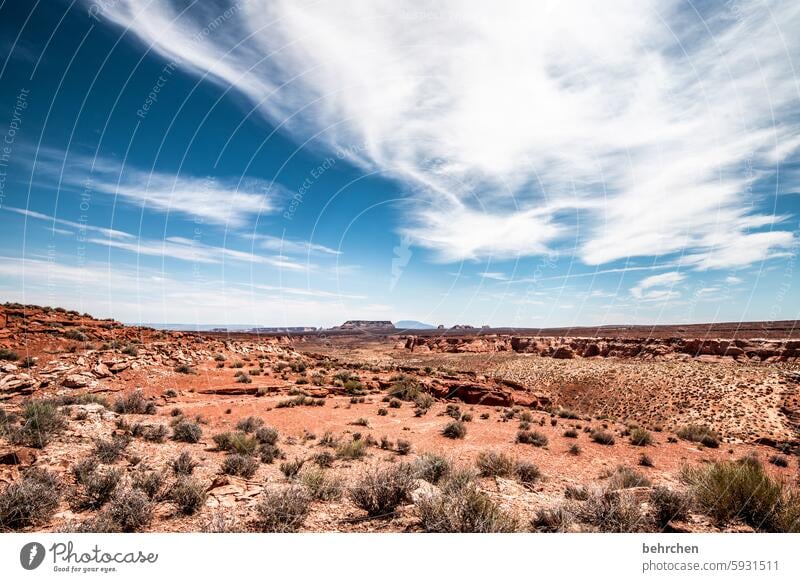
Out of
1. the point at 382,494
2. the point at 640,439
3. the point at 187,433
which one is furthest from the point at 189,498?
the point at 640,439

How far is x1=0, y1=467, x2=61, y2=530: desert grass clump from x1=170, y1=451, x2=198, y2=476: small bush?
240cm

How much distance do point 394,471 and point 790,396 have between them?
42345 millimetres

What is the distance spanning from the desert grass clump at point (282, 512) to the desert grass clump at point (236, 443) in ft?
16.8

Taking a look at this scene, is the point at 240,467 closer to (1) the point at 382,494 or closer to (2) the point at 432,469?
(1) the point at 382,494

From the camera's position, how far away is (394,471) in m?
7.02

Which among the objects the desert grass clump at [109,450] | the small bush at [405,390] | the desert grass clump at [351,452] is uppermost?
the desert grass clump at [109,450]

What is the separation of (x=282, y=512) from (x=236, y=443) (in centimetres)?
612

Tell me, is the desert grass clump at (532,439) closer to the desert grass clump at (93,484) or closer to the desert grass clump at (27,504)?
the desert grass clump at (93,484)

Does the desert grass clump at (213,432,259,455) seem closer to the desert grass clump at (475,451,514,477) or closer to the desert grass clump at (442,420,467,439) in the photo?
the desert grass clump at (475,451,514,477)

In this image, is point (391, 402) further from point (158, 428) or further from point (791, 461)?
point (791, 461)

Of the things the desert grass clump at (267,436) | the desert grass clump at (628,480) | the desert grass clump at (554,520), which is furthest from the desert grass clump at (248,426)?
the desert grass clump at (628,480)

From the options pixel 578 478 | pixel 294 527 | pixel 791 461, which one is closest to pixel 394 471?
pixel 294 527

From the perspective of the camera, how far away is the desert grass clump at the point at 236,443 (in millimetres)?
10672

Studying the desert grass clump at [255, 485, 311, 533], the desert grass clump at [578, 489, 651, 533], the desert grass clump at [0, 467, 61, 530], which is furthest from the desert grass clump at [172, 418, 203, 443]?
the desert grass clump at [578, 489, 651, 533]
